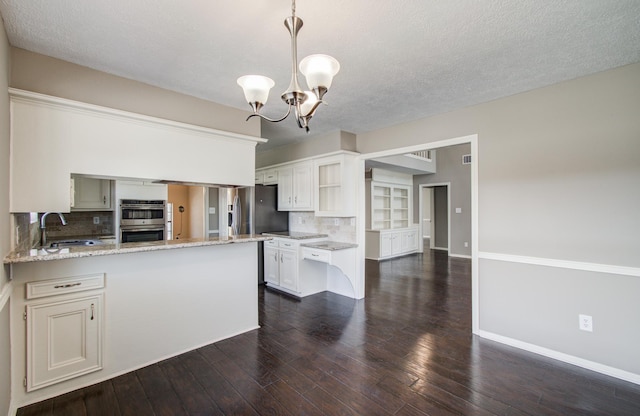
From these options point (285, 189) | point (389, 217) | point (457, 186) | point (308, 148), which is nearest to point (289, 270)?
point (285, 189)

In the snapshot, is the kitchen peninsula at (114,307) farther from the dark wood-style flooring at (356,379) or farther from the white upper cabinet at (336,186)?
the white upper cabinet at (336,186)

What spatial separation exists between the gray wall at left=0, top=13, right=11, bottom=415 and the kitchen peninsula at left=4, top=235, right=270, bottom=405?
13 cm

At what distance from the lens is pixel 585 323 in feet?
8.30

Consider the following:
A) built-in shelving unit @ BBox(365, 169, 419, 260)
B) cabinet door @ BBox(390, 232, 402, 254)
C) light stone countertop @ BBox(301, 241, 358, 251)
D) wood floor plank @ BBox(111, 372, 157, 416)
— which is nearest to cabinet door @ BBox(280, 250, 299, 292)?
light stone countertop @ BBox(301, 241, 358, 251)

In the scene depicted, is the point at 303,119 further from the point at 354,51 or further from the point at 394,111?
the point at 394,111

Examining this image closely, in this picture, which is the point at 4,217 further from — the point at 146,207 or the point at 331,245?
the point at 331,245

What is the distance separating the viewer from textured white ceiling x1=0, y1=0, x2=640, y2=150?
1677 millimetres

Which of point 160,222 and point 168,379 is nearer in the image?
point 168,379

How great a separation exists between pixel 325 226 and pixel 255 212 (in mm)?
1260

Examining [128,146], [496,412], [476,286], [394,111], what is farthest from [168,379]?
[394,111]

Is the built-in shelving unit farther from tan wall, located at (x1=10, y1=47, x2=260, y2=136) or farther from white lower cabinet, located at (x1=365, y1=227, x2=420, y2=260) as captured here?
tan wall, located at (x1=10, y1=47, x2=260, y2=136)

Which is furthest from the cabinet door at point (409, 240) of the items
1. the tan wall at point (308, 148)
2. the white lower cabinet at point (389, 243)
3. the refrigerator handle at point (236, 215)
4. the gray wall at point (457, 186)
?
the refrigerator handle at point (236, 215)

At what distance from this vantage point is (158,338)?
8.57 ft

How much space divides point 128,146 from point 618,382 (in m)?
4.50
